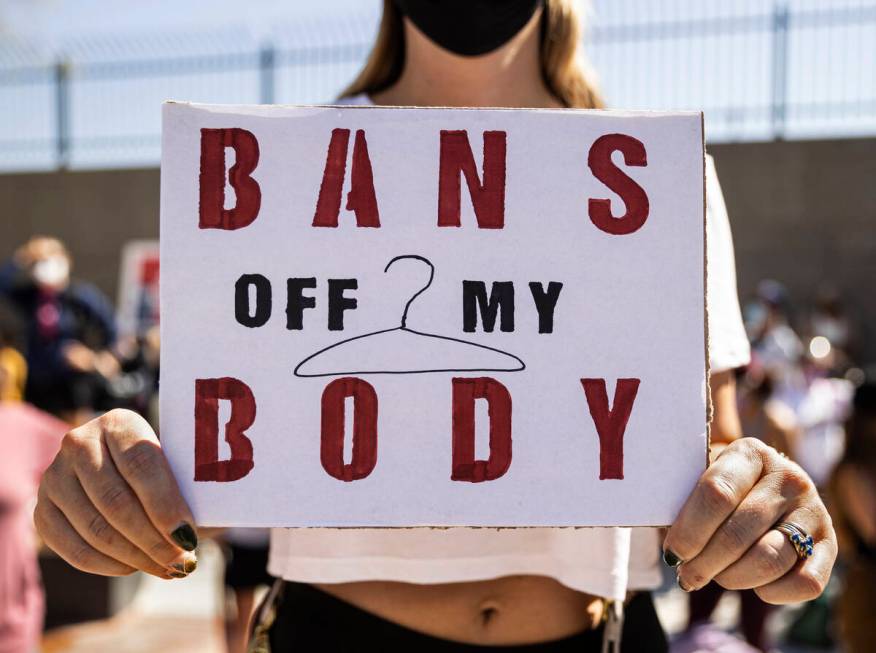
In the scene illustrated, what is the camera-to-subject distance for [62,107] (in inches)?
448

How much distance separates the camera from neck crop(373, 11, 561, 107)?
4.33ft

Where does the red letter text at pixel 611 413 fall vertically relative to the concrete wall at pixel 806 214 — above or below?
below

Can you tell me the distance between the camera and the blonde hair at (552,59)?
1.37 meters

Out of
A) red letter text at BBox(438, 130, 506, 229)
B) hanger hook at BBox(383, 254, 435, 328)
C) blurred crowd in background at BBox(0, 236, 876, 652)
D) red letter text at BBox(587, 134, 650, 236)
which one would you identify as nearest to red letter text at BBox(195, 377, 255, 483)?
hanger hook at BBox(383, 254, 435, 328)

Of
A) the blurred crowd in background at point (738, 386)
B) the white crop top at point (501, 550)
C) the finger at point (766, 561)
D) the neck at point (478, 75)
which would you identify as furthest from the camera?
the blurred crowd in background at point (738, 386)

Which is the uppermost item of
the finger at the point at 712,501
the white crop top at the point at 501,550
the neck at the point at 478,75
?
the neck at the point at 478,75

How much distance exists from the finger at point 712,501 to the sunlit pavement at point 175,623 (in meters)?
3.59

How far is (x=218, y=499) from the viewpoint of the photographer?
1.05 meters

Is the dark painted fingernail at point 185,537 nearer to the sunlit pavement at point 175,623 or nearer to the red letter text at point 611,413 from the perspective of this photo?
the red letter text at point 611,413

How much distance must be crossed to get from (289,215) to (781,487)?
661mm

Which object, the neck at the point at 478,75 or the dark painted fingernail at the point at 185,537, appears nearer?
the dark painted fingernail at the point at 185,537

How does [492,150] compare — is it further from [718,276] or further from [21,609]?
[21,609]

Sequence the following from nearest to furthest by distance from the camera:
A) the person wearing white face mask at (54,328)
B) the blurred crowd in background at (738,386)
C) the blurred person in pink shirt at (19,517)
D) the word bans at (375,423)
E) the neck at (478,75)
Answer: the word bans at (375,423) → the neck at (478,75) → the blurred person in pink shirt at (19,517) → the blurred crowd in background at (738,386) → the person wearing white face mask at (54,328)

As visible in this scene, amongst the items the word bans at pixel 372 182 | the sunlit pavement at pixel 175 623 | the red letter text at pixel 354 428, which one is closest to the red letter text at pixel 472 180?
the word bans at pixel 372 182
